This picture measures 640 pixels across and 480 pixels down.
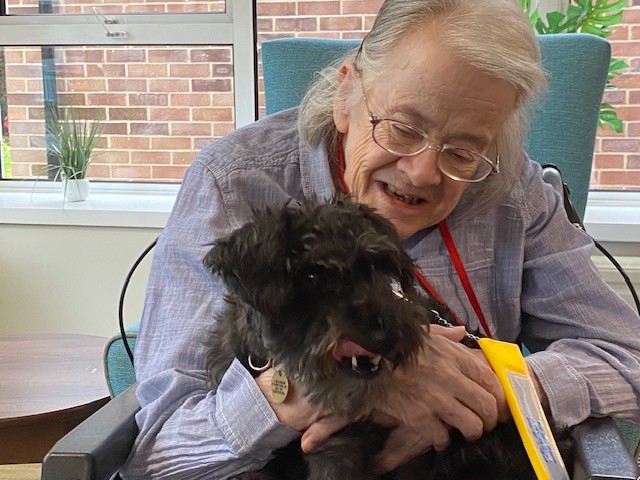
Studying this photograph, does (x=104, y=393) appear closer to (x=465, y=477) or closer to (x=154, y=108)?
(x=465, y=477)

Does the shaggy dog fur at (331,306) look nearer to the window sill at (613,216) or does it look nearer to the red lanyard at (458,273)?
the red lanyard at (458,273)

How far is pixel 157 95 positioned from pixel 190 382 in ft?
7.15

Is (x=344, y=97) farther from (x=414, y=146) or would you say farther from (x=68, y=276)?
(x=68, y=276)

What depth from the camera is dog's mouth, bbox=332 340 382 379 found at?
104 centimetres

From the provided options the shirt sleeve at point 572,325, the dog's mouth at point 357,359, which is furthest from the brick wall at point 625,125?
the dog's mouth at point 357,359

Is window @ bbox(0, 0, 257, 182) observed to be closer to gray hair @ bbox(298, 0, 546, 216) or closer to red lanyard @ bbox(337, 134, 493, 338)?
gray hair @ bbox(298, 0, 546, 216)

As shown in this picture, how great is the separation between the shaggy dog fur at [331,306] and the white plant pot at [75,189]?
7.19ft

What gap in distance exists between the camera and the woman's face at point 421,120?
1353mm

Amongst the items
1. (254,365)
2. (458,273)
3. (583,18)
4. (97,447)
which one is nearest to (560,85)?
(583,18)

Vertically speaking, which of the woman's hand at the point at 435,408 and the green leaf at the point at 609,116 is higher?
the green leaf at the point at 609,116

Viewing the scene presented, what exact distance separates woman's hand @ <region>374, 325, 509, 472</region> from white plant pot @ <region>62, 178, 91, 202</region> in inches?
91.0

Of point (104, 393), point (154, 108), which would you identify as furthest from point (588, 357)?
point (154, 108)

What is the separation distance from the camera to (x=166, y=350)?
4.42 ft

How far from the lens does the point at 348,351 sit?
105 cm
